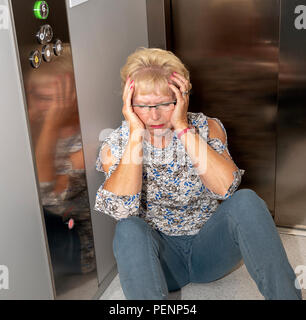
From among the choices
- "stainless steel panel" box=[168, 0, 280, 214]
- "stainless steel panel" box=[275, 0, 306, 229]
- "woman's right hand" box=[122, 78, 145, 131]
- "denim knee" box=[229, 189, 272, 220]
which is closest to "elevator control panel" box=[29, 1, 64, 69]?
"woman's right hand" box=[122, 78, 145, 131]

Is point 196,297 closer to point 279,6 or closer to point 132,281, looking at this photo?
point 132,281

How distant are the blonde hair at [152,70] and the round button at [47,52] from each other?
312 millimetres

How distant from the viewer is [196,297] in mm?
1918

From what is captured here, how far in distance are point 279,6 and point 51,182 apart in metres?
1.31

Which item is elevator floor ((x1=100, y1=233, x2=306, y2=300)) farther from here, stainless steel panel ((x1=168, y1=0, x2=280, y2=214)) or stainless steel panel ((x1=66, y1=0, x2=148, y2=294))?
stainless steel panel ((x1=168, y1=0, x2=280, y2=214))

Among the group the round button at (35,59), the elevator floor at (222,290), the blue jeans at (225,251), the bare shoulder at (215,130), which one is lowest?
the elevator floor at (222,290)

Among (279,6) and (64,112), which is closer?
(64,112)

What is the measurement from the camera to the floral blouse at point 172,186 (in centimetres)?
171

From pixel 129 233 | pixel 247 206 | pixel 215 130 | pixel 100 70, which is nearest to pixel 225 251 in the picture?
pixel 247 206

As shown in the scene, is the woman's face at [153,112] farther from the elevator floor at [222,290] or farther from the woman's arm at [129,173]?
the elevator floor at [222,290]

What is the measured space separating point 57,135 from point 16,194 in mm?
262

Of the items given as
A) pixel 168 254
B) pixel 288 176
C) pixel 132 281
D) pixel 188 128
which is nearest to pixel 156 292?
pixel 132 281

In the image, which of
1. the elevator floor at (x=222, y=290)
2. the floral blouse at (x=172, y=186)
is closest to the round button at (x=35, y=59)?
the floral blouse at (x=172, y=186)

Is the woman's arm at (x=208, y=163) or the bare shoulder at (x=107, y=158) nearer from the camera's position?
the woman's arm at (x=208, y=163)
